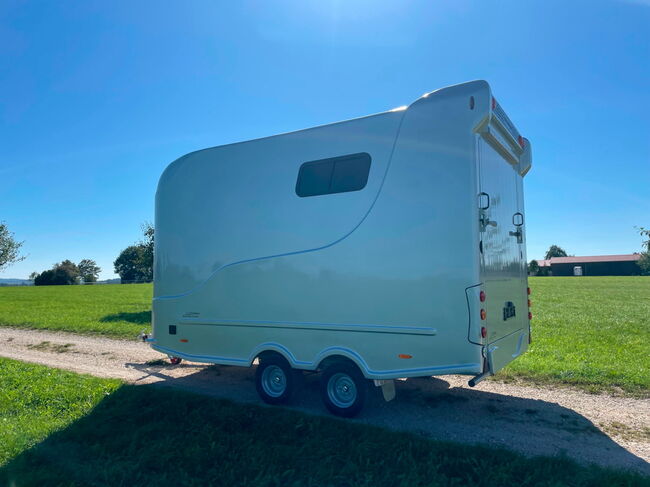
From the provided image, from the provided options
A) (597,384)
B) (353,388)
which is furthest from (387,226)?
(597,384)

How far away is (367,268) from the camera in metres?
5.66

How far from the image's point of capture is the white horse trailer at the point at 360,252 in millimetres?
5230

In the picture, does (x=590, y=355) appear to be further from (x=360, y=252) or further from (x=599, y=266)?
(x=599, y=266)

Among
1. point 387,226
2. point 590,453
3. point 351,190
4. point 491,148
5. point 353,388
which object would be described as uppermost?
point 491,148

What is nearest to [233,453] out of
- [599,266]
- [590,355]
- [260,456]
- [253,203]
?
[260,456]

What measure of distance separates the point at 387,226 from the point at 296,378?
8.66 ft

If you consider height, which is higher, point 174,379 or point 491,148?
point 491,148

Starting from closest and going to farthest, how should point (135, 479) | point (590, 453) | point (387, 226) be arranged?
point (135, 479)
point (590, 453)
point (387, 226)

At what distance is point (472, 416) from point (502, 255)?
226 centimetres

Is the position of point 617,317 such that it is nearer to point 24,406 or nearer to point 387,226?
point 387,226

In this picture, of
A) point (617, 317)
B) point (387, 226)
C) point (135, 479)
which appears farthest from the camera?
point (617, 317)

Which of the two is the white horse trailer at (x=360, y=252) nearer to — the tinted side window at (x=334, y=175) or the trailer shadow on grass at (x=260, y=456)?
the tinted side window at (x=334, y=175)

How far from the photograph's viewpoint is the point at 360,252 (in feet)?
18.8

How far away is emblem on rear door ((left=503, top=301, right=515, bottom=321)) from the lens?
5.95 m
